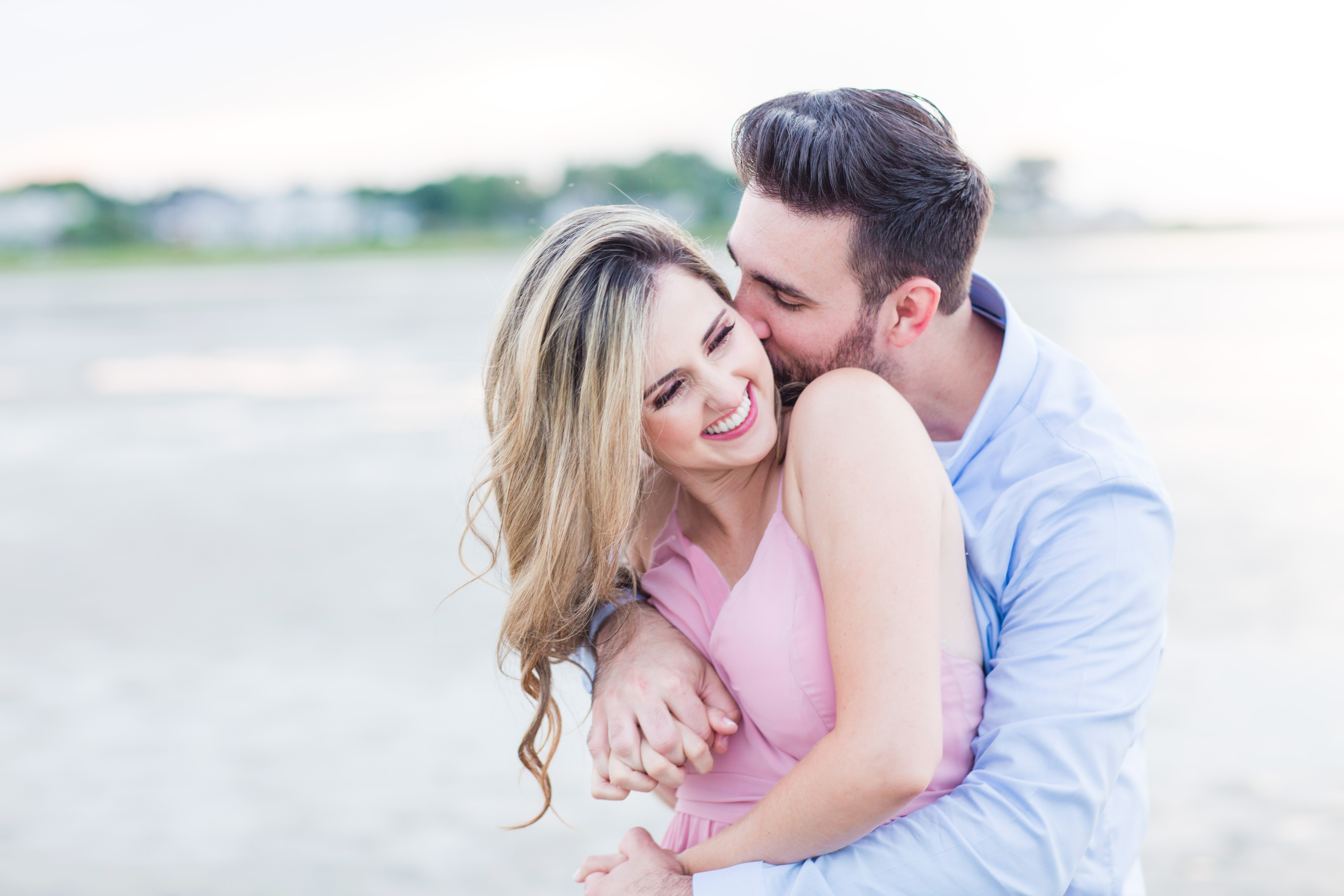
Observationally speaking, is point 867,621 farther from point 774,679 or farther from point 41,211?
point 41,211

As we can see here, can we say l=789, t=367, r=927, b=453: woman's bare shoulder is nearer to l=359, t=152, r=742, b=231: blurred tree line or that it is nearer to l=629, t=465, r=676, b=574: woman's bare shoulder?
l=629, t=465, r=676, b=574: woman's bare shoulder

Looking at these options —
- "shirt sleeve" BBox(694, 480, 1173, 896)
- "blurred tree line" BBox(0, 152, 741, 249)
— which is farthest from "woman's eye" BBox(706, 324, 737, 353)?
"blurred tree line" BBox(0, 152, 741, 249)

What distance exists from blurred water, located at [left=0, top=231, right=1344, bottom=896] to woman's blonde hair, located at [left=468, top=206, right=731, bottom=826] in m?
0.44

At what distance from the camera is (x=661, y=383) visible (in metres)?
2.13

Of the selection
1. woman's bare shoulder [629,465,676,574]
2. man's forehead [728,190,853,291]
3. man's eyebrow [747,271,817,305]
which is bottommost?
woman's bare shoulder [629,465,676,574]

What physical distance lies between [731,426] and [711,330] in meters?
0.20

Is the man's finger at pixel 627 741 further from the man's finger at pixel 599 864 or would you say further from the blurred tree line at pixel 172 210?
the blurred tree line at pixel 172 210

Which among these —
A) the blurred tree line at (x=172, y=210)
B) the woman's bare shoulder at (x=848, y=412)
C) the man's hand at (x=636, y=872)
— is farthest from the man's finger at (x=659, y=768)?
the blurred tree line at (x=172, y=210)

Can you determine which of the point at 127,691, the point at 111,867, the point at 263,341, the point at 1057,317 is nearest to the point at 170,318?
the point at 263,341

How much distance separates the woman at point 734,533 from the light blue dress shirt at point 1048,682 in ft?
0.20

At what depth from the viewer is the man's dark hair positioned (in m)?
2.46

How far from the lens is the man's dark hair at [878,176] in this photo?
2461mm

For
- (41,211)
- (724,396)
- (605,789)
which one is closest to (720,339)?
(724,396)

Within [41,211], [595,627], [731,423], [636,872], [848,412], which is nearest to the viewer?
[848,412]
